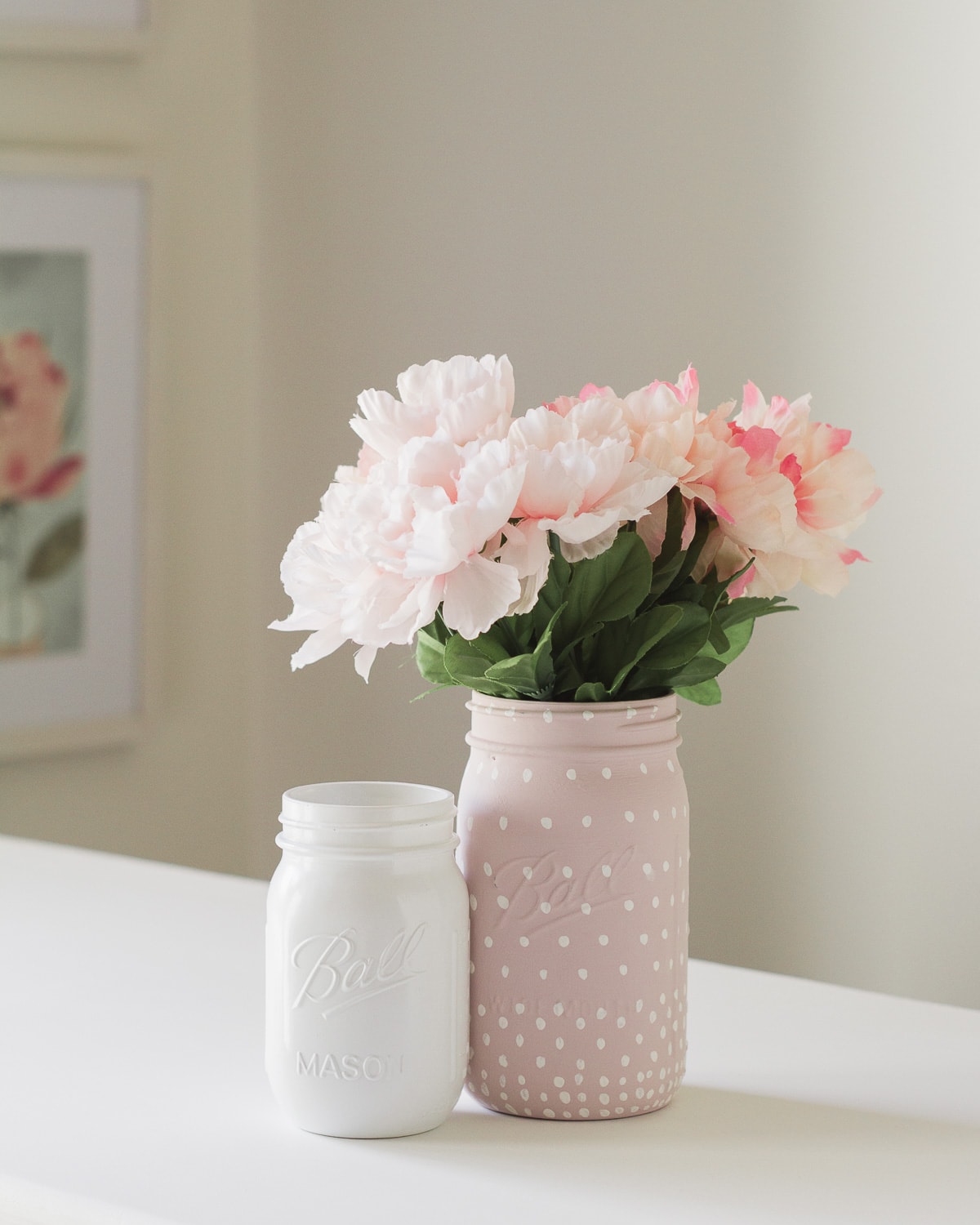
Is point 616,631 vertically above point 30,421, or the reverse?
point 30,421

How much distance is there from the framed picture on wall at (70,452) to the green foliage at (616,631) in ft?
4.18

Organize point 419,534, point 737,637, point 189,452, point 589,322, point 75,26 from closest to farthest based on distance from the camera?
point 419,534
point 737,637
point 589,322
point 75,26
point 189,452

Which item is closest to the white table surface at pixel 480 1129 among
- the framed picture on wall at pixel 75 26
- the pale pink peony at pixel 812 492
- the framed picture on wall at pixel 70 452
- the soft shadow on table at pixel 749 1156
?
the soft shadow on table at pixel 749 1156

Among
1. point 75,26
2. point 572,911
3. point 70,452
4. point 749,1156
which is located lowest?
point 749,1156

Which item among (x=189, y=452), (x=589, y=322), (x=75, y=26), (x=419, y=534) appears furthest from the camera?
(x=189, y=452)

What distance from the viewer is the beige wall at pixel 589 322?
144cm

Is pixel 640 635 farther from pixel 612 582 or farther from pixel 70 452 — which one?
pixel 70 452

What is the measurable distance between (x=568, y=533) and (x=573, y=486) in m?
0.02

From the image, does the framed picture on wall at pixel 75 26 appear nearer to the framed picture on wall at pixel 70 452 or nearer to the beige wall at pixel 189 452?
the beige wall at pixel 189 452

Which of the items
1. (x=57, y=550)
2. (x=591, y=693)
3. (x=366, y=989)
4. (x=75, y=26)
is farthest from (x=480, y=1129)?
(x=75, y=26)

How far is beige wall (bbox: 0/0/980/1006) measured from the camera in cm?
144

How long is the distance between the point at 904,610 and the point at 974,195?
397 mm

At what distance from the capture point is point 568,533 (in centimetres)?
60

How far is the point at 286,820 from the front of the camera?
64 centimetres
